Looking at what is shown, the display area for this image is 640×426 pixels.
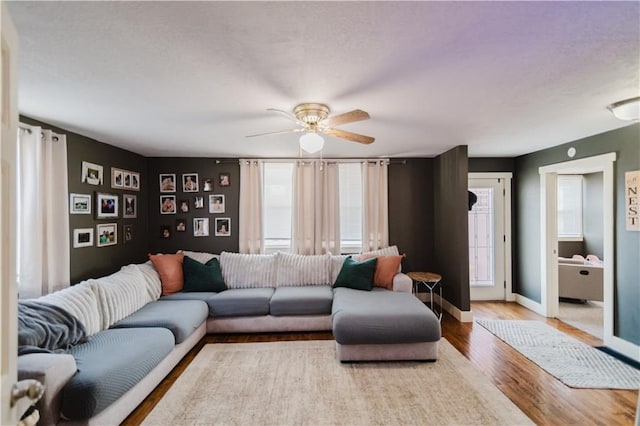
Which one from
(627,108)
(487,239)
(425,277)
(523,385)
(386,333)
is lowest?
(523,385)

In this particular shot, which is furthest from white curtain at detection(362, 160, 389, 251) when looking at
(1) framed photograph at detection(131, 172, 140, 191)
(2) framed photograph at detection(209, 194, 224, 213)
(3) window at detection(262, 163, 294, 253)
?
(1) framed photograph at detection(131, 172, 140, 191)

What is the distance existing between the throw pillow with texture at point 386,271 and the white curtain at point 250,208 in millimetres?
1852

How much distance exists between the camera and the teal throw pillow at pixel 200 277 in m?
4.00

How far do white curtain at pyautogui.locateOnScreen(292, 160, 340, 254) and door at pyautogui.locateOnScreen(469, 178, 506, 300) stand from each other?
2.25 meters

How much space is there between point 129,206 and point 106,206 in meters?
0.49

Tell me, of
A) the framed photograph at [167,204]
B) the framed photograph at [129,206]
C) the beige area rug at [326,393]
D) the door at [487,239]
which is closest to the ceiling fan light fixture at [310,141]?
the beige area rug at [326,393]

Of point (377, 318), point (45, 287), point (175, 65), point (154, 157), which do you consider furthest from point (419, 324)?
point (154, 157)

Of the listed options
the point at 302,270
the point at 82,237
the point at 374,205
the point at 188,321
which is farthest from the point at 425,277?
the point at 82,237

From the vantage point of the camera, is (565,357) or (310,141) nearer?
(310,141)

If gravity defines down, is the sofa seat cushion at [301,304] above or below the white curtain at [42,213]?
below

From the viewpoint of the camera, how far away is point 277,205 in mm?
4883

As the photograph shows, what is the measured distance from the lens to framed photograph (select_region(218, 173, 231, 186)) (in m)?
4.85

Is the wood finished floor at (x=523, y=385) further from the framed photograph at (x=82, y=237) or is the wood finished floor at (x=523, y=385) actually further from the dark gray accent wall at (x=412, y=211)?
the framed photograph at (x=82, y=237)

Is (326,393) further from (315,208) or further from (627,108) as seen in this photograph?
(627,108)
